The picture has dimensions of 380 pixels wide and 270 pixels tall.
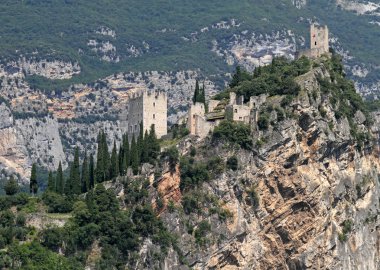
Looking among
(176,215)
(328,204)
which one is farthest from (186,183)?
(328,204)

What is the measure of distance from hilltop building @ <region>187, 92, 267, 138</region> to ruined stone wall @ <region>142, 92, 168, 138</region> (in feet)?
12.2

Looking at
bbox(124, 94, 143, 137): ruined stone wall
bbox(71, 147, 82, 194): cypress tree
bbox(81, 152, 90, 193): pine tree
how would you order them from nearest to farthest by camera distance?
1. bbox(71, 147, 82, 194): cypress tree
2. bbox(81, 152, 90, 193): pine tree
3. bbox(124, 94, 143, 137): ruined stone wall

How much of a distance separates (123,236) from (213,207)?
352 inches

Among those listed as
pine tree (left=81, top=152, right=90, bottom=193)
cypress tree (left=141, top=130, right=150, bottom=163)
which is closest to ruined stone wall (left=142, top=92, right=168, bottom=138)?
cypress tree (left=141, top=130, right=150, bottom=163)

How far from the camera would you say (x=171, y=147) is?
137250 millimetres

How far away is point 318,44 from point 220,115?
18997mm

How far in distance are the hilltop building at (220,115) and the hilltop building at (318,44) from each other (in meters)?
14.6

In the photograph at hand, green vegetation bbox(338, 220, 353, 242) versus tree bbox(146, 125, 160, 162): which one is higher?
tree bbox(146, 125, 160, 162)

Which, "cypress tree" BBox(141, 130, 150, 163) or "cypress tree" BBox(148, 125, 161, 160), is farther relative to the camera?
"cypress tree" BBox(148, 125, 161, 160)

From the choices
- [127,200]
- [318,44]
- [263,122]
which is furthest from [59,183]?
[318,44]

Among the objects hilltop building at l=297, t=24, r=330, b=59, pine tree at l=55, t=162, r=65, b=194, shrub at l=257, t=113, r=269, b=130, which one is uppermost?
hilltop building at l=297, t=24, r=330, b=59

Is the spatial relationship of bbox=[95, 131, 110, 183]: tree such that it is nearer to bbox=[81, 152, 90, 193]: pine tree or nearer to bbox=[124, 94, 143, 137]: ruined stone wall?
bbox=[81, 152, 90, 193]: pine tree

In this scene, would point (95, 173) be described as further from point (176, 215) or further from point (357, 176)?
point (357, 176)

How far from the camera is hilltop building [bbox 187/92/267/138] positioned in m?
140
